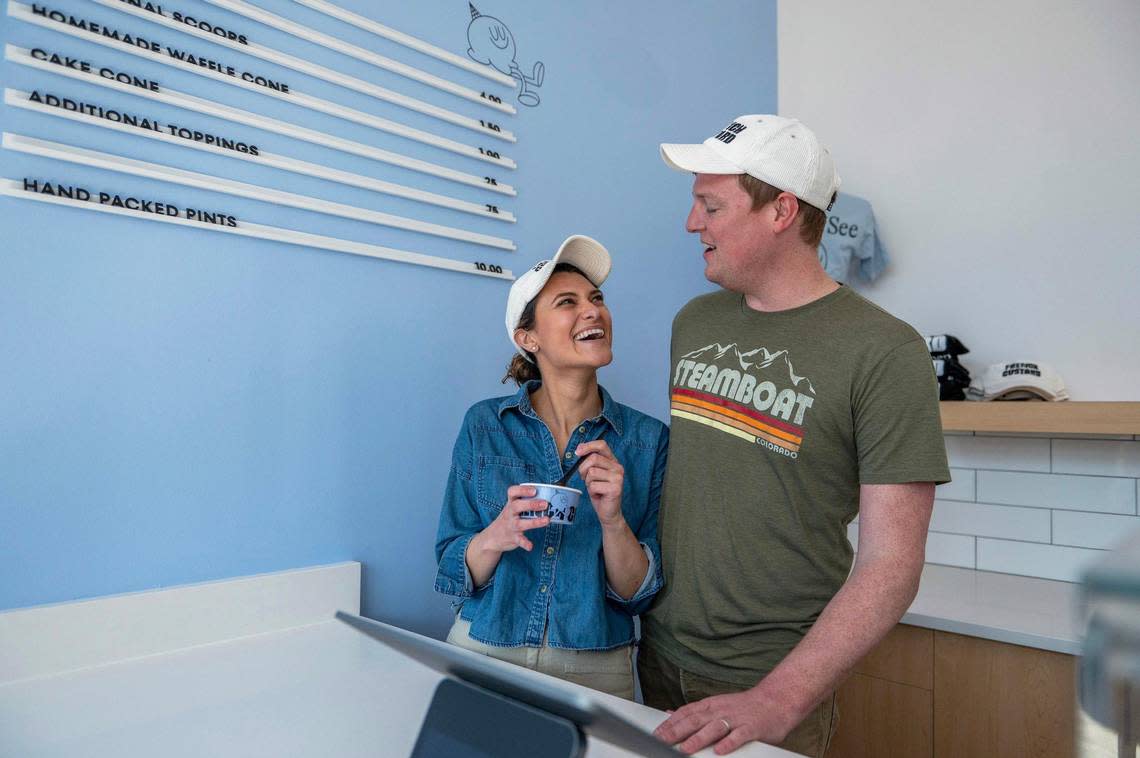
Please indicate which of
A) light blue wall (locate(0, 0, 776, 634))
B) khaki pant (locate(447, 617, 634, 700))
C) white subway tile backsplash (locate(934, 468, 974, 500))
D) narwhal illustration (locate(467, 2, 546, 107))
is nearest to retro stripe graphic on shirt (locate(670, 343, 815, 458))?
khaki pant (locate(447, 617, 634, 700))

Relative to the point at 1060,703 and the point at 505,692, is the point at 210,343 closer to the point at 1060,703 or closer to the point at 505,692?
the point at 505,692

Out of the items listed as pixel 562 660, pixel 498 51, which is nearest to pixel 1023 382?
pixel 562 660

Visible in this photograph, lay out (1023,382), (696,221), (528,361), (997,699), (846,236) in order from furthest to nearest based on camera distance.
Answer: (846,236) < (1023,382) < (997,699) < (528,361) < (696,221)

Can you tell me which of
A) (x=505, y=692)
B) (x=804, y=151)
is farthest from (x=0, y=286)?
(x=804, y=151)

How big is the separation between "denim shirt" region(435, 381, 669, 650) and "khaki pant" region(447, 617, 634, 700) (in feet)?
0.07

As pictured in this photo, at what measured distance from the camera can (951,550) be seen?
246 centimetres

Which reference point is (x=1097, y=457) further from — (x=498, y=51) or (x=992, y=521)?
(x=498, y=51)

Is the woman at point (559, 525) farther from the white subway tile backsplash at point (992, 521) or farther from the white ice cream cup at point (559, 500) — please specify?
the white subway tile backsplash at point (992, 521)

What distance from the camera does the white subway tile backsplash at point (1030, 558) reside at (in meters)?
2.23

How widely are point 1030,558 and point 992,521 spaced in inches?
5.4

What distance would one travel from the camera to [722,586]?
4.42 ft

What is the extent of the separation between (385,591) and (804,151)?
1212 millimetres

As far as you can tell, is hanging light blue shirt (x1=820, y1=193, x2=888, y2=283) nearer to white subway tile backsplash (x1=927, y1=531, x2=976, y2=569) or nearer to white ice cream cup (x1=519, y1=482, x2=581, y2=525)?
white subway tile backsplash (x1=927, y1=531, x2=976, y2=569)

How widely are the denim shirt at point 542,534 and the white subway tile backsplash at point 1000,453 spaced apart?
3.96 ft
